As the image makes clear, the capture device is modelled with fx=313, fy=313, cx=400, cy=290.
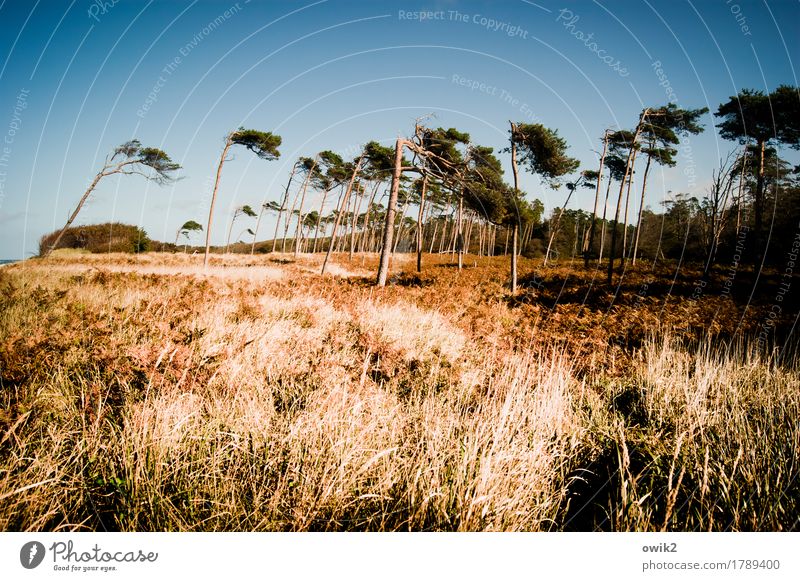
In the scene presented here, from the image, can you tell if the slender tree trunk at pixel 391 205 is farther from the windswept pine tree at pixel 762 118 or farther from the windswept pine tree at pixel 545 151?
the windswept pine tree at pixel 762 118

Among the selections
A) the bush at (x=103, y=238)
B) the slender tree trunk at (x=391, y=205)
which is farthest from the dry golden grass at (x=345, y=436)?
the bush at (x=103, y=238)

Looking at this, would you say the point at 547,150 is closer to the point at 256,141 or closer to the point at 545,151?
the point at 545,151

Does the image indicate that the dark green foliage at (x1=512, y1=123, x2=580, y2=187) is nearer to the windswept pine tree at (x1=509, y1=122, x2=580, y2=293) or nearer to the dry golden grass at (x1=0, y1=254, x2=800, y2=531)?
the windswept pine tree at (x1=509, y1=122, x2=580, y2=293)

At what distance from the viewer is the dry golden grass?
1958 millimetres

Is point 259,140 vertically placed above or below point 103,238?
above

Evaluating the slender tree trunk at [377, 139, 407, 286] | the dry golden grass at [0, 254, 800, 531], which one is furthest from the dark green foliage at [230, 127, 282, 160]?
the dry golden grass at [0, 254, 800, 531]

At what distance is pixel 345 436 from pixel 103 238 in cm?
4492

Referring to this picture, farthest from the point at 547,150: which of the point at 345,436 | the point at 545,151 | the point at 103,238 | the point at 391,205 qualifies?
the point at 103,238

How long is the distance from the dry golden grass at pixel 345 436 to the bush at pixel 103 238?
35766 millimetres

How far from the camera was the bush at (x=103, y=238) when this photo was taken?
3094cm

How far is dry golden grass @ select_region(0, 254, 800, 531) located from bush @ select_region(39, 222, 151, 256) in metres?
35.8

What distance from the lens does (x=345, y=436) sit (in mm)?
2529

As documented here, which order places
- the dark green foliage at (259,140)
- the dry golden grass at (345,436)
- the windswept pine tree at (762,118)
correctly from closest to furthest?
the dry golden grass at (345,436) → the windswept pine tree at (762,118) → the dark green foliage at (259,140)
